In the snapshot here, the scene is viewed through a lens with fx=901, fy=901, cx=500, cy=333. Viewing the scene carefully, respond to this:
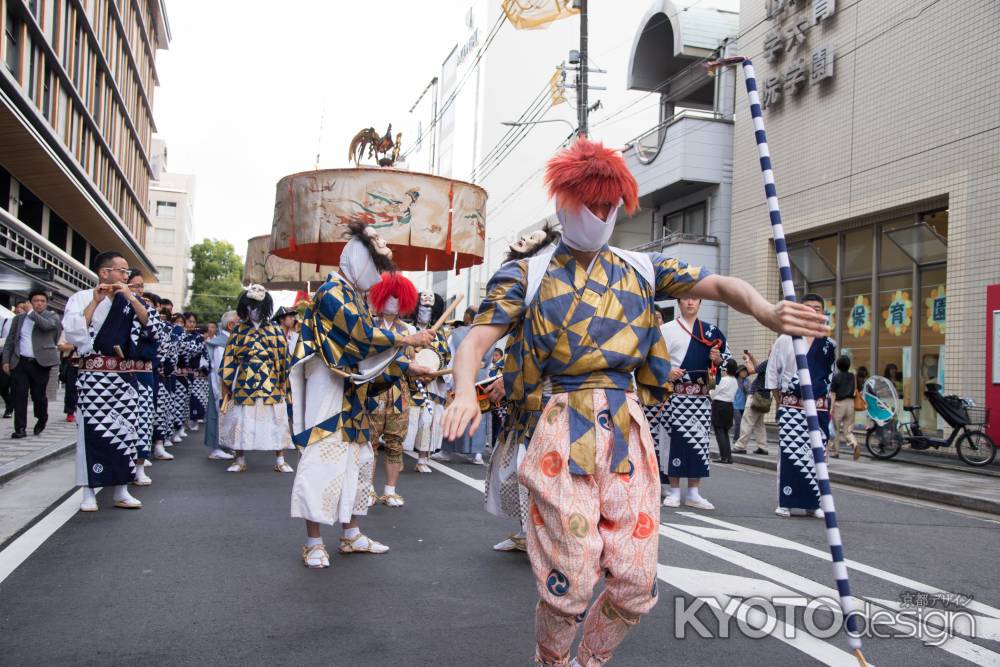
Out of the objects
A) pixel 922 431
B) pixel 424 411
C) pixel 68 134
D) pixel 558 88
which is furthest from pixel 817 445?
pixel 68 134

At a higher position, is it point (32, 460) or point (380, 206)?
point (380, 206)

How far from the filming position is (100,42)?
29.6 m

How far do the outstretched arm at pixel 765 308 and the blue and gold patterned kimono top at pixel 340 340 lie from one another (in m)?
2.30

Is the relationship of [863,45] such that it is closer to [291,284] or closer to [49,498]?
[291,284]

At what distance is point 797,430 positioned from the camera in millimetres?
7543

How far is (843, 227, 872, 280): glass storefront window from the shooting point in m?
16.4

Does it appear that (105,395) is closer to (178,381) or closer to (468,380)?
(468,380)

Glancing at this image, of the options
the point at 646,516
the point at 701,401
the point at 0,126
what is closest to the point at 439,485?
the point at 701,401

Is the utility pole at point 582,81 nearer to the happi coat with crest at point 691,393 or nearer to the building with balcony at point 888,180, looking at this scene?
the building with balcony at point 888,180

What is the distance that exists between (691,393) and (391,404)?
2.63 m

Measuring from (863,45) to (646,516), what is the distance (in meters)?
15.3

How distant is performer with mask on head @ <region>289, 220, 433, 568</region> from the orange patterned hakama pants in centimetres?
207

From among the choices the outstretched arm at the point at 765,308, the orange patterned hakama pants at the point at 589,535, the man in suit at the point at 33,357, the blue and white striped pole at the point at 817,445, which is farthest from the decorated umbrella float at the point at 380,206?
the blue and white striped pole at the point at 817,445

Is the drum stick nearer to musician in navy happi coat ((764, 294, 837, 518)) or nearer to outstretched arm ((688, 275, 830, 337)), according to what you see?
outstretched arm ((688, 275, 830, 337))
